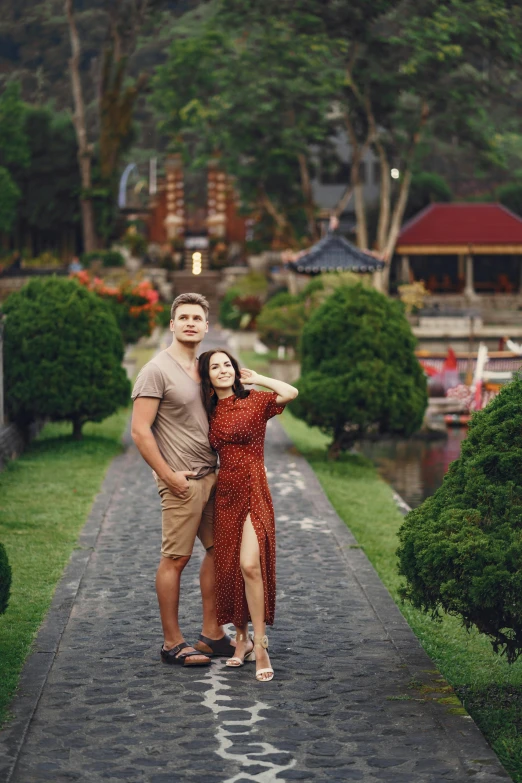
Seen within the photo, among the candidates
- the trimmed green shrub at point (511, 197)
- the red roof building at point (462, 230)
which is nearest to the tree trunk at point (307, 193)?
the red roof building at point (462, 230)

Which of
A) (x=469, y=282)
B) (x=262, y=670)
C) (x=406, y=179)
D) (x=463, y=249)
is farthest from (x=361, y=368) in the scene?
(x=463, y=249)

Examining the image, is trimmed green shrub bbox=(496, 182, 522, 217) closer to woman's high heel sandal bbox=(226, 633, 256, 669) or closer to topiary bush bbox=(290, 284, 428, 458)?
topiary bush bbox=(290, 284, 428, 458)

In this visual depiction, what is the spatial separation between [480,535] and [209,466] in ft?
5.57

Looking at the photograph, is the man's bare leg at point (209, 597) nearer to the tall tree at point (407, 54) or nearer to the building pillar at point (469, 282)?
the tall tree at point (407, 54)

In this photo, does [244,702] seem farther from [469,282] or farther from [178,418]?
[469,282]

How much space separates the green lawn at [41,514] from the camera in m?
7.81

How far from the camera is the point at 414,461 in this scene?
19.1m

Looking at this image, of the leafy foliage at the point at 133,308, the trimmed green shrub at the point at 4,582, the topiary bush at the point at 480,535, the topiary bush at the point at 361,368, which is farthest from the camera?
the leafy foliage at the point at 133,308

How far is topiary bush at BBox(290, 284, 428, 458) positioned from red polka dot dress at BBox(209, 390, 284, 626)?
846 centimetres

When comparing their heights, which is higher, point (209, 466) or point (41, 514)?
point (209, 466)

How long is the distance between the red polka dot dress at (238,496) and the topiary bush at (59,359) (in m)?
9.52

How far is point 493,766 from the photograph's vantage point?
554 cm

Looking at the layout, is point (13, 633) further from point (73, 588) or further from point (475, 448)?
point (475, 448)

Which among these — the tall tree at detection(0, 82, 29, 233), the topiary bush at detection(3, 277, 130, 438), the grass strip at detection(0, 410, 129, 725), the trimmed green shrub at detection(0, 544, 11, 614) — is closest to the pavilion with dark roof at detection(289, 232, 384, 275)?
the grass strip at detection(0, 410, 129, 725)
